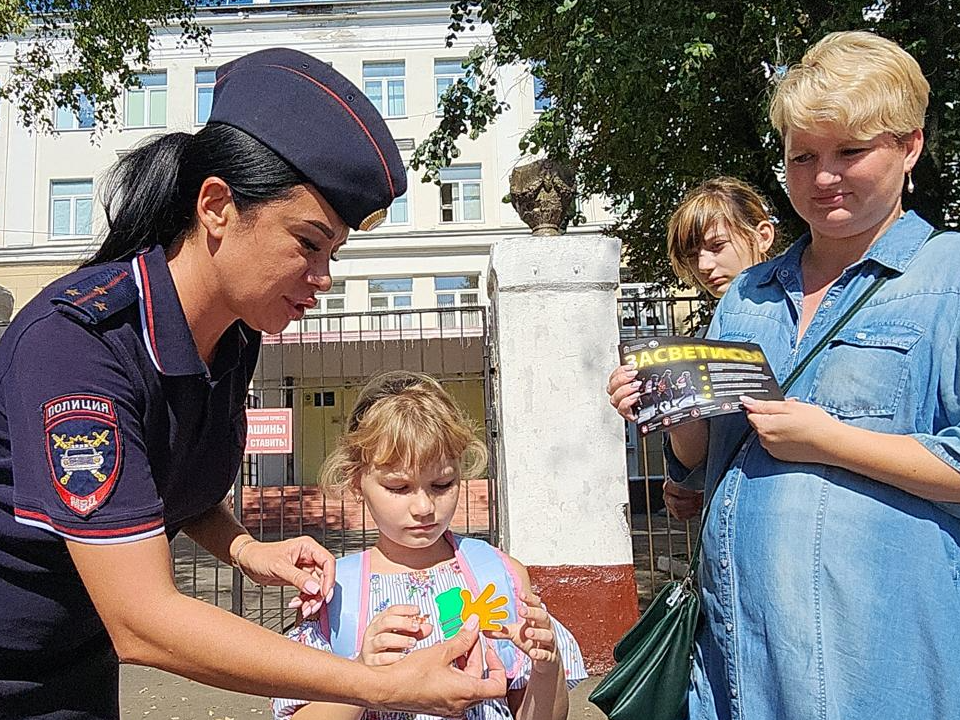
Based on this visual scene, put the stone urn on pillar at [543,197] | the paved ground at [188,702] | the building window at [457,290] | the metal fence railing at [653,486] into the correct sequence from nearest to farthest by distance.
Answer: the paved ground at [188,702] < the stone urn on pillar at [543,197] < the metal fence railing at [653,486] < the building window at [457,290]

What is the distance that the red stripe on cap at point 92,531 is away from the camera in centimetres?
119

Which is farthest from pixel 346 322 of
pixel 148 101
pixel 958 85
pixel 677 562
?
pixel 958 85

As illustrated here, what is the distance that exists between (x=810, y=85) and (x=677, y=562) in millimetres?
8177

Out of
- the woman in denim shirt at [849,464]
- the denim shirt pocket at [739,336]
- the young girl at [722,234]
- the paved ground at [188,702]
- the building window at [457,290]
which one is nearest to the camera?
the woman in denim shirt at [849,464]

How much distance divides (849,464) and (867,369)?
186 mm

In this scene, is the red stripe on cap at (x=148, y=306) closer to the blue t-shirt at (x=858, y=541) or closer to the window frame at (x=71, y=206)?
the blue t-shirt at (x=858, y=541)

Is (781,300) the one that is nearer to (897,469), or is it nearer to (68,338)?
(897,469)

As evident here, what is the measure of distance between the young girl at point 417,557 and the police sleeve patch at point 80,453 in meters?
A: 0.73

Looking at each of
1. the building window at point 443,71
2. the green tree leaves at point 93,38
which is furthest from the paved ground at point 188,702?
the building window at point 443,71

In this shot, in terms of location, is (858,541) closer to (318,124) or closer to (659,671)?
(659,671)

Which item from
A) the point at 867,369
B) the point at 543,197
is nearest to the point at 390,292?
the point at 543,197

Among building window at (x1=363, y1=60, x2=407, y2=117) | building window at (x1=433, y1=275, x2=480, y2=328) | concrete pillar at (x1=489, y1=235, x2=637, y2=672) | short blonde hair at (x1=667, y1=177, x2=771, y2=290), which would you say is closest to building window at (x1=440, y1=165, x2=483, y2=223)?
building window at (x1=433, y1=275, x2=480, y2=328)

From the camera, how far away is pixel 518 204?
534 cm

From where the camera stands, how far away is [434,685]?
4.02ft
